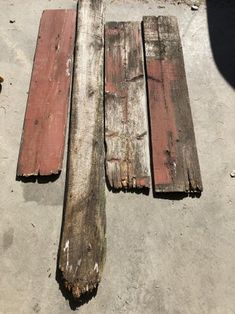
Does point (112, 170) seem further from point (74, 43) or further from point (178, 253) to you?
point (74, 43)

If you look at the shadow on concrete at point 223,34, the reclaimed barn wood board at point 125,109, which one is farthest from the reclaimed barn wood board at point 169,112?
the shadow on concrete at point 223,34

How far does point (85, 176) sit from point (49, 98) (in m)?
0.74

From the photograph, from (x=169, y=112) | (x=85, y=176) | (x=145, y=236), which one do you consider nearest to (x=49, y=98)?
(x=85, y=176)

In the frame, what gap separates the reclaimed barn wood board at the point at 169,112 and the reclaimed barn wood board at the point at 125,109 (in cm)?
7

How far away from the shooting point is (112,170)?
8.84ft

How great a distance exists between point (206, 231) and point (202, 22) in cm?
194

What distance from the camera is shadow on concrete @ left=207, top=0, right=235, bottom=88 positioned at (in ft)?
10.7

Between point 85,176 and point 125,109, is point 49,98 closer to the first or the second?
point 125,109

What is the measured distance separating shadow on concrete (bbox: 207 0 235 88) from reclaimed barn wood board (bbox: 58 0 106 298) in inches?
37.1

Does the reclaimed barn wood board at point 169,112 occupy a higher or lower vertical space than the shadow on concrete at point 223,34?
lower

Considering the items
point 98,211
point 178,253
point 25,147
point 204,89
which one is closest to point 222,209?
point 178,253

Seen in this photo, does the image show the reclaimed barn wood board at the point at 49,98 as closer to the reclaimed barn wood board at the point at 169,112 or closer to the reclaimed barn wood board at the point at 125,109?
the reclaimed barn wood board at the point at 125,109

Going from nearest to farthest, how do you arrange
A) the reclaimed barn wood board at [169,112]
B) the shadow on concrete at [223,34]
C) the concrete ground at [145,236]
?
1. the concrete ground at [145,236]
2. the reclaimed barn wood board at [169,112]
3. the shadow on concrete at [223,34]

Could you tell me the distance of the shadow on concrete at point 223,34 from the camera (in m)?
3.27
